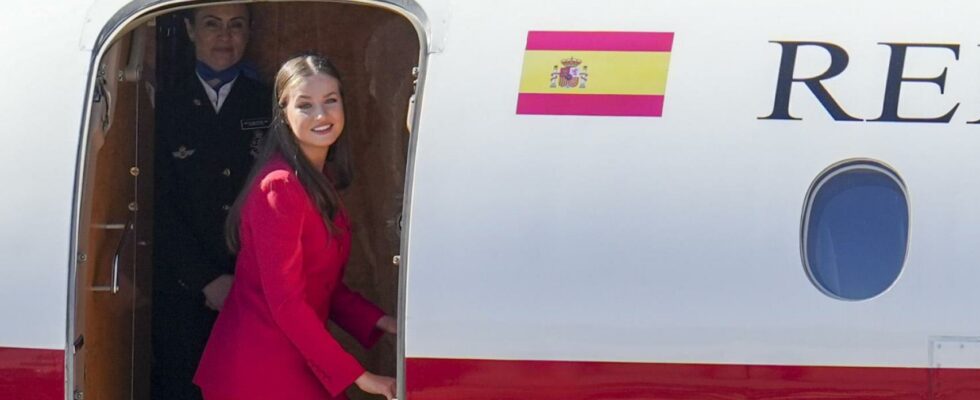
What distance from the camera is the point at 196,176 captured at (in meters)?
4.35

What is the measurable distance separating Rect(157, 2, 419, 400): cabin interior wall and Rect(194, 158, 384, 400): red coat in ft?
2.05

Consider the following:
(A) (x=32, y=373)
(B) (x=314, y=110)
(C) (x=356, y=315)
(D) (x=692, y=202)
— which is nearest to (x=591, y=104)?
(D) (x=692, y=202)

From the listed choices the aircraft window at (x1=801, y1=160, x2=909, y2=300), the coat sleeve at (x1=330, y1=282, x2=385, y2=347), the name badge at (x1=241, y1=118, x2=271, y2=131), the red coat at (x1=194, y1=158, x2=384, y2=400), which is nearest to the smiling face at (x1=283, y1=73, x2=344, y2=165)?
the red coat at (x1=194, y1=158, x2=384, y2=400)

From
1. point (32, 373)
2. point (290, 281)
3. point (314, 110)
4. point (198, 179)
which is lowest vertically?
point (32, 373)

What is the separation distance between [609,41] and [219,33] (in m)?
1.51

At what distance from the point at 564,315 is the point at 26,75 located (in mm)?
1430

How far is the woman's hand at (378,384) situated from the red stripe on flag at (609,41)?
0.91m

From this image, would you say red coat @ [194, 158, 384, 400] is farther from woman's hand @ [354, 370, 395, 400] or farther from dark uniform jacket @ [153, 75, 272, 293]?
dark uniform jacket @ [153, 75, 272, 293]

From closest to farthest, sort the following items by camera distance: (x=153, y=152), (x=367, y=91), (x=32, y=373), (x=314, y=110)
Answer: (x=32, y=373)
(x=314, y=110)
(x=153, y=152)
(x=367, y=91)

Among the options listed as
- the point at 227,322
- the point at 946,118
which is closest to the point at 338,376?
the point at 227,322

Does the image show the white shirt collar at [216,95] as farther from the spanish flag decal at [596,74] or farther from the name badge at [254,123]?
the spanish flag decal at [596,74]

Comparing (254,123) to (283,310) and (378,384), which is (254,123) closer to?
(283,310)

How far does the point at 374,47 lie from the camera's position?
4.53 metres

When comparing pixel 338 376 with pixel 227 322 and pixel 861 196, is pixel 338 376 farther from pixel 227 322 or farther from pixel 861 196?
pixel 861 196
